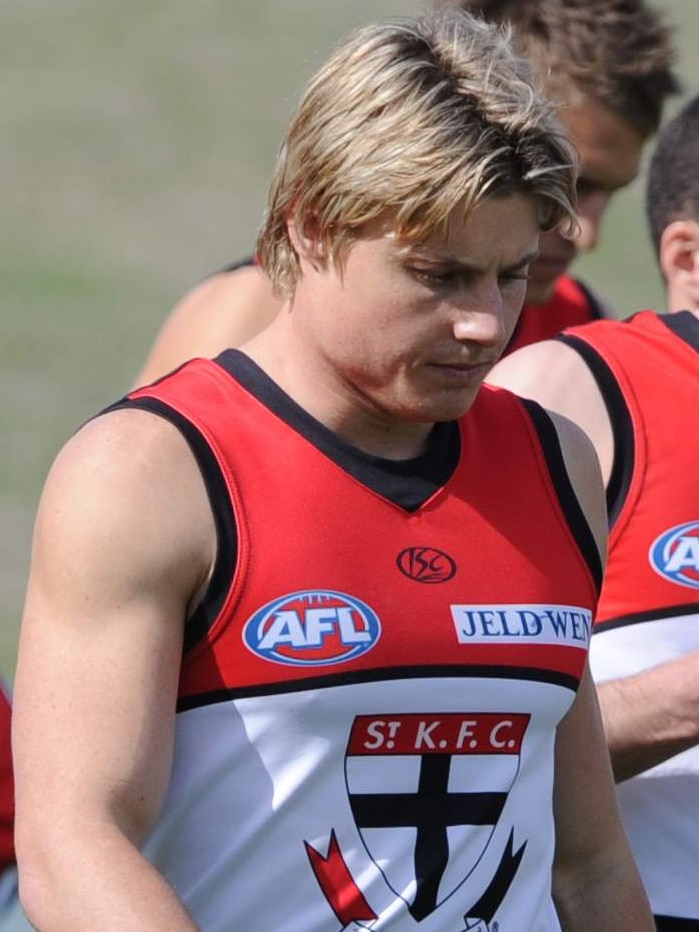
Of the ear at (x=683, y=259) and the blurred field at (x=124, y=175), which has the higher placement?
the ear at (x=683, y=259)

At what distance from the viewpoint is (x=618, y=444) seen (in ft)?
10.4

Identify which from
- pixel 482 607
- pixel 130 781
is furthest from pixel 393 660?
pixel 130 781

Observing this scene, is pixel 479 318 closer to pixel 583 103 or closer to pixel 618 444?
pixel 618 444

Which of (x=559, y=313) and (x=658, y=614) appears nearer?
(x=658, y=614)

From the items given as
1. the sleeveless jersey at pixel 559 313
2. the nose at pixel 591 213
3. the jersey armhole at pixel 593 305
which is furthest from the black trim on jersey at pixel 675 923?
the jersey armhole at pixel 593 305

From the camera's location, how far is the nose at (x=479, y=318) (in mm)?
2533

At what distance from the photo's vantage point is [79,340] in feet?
42.2

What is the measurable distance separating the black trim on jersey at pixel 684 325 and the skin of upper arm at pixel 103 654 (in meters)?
1.17

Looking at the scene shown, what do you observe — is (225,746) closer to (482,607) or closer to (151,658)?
(151,658)

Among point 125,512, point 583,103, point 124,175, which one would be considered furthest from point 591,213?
point 124,175

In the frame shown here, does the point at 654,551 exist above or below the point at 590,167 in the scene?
below

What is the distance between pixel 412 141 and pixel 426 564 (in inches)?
20.7

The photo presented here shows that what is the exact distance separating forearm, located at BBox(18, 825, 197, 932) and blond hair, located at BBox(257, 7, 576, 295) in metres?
0.75

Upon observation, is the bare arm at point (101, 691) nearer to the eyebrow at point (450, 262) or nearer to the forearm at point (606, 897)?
the eyebrow at point (450, 262)
